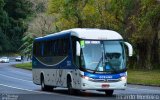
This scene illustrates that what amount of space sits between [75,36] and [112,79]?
2853 millimetres

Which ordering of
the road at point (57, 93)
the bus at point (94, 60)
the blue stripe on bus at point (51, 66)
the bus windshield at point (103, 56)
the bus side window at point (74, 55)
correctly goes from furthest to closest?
the blue stripe on bus at point (51, 66), the bus side window at point (74, 55), the bus windshield at point (103, 56), the bus at point (94, 60), the road at point (57, 93)

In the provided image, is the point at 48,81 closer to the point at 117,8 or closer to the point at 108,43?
the point at 108,43

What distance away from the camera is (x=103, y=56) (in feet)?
82.5

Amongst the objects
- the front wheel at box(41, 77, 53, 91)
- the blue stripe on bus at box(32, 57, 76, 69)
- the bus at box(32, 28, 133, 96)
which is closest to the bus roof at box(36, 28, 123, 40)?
the bus at box(32, 28, 133, 96)

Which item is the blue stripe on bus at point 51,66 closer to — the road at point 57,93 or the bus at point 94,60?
the bus at point 94,60

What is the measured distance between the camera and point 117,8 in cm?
5991

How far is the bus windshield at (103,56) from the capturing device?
24984mm

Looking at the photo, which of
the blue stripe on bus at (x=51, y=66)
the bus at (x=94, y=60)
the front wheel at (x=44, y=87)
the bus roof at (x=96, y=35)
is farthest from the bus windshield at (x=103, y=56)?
the front wheel at (x=44, y=87)

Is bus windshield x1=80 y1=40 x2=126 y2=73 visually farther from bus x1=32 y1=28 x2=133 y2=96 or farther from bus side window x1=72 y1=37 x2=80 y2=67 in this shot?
bus side window x1=72 y1=37 x2=80 y2=67

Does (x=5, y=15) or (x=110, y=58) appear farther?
(x=5, y=15)

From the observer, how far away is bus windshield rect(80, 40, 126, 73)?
82.0 feet

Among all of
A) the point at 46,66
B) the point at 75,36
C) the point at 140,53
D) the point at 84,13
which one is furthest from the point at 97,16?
the point at 75,36

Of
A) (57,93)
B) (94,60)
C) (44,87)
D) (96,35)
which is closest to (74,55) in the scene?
(94,60)

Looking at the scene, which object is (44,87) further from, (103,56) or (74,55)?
(103,56)
